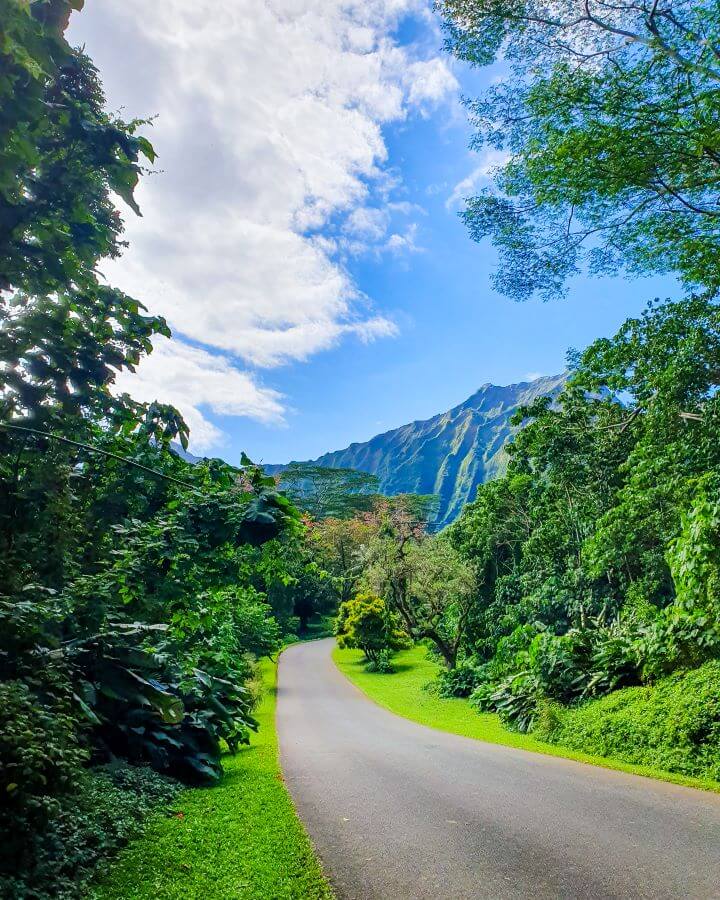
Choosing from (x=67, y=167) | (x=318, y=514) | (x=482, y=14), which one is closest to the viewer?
(x=67, y=167)

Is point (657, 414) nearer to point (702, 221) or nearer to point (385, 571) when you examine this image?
point (702, 221)

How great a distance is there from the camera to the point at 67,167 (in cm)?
400

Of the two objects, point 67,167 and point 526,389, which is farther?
point 526,389

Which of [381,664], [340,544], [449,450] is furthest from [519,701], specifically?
[449,450]

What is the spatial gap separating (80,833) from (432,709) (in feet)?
46.5

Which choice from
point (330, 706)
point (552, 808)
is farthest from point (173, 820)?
point (330, 706)

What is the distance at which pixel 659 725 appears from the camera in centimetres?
855

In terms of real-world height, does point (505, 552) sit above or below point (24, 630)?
above

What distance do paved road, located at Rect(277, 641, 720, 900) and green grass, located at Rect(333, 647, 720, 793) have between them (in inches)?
17.2

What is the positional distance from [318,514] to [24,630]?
2298 inches

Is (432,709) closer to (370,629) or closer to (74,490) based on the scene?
(370,629)

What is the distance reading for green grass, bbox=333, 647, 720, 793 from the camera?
8.52 metres

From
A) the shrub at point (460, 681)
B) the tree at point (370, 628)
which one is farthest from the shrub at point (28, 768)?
the tree at point (370, 628)

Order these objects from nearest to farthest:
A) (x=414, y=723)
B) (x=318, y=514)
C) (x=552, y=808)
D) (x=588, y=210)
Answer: (x=552, y=808), (x=588, y=210), (x=414, y=723), (x=318, y=514)
